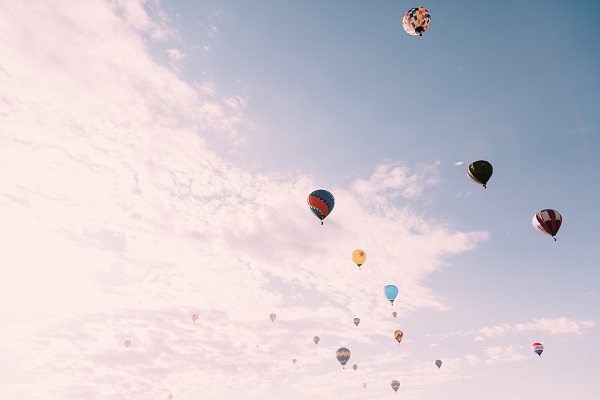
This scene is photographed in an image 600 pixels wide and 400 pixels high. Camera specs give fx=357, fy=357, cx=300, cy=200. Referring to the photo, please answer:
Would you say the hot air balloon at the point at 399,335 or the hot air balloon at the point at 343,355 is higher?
the hot air balloon at the point at 399,335

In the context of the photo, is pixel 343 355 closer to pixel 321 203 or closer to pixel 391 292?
pixel 391 292

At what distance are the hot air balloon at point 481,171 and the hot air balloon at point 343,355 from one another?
119 ft

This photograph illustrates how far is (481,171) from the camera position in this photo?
3269cm

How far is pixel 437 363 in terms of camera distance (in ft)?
211

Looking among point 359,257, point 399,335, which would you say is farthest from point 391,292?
Result: point 399,335

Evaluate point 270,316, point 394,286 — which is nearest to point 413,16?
point 394,286

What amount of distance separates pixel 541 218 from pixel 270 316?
142 ft

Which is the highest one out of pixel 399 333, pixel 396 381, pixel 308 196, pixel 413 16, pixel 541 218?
pixel 413 16

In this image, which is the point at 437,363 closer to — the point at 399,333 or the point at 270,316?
the point at 399,333

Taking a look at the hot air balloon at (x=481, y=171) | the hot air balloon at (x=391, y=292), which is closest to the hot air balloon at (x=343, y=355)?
the hot air balloon at (x=391, y=292)

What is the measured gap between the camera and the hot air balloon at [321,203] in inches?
1431

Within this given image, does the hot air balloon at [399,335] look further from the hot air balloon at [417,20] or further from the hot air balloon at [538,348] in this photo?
the hot air balloon at [417,20]

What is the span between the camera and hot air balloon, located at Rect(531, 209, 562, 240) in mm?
34219

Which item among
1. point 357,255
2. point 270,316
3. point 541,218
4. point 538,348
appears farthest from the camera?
point 270,316
